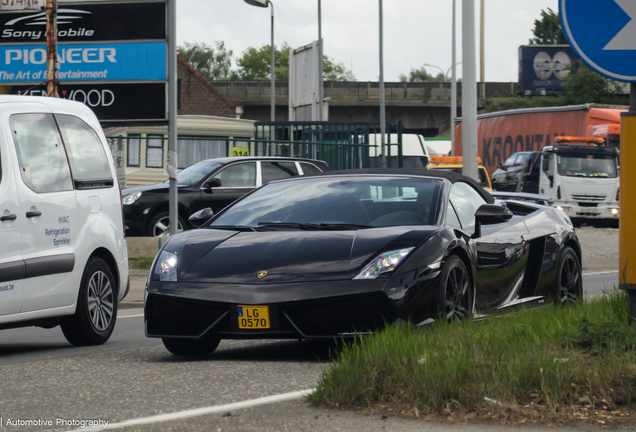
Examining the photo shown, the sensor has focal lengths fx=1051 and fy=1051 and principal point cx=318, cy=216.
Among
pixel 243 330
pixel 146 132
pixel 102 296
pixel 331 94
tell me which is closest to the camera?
pixel 243 330

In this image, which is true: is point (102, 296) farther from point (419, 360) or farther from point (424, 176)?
point (419, 360)

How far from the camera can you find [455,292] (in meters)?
6.86

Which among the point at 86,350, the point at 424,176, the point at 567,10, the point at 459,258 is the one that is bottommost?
the point at 86,350

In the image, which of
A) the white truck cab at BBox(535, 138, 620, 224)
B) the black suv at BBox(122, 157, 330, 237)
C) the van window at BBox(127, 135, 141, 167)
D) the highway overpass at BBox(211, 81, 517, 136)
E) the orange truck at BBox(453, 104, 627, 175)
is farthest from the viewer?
the highway overpass at BBox(211, 81, 517, 136)

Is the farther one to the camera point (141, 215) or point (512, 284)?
point (141, 215)

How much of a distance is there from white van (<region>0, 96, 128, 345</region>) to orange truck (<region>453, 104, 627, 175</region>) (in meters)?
24.6

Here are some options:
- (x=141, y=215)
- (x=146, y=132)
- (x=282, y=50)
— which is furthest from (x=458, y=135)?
(x=282, y=50)

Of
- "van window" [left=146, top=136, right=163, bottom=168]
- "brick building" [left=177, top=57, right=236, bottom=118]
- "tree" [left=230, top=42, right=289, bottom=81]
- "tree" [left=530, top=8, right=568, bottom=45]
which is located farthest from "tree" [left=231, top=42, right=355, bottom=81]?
"van window" [left=146, top=136, right=163, bottom=168]

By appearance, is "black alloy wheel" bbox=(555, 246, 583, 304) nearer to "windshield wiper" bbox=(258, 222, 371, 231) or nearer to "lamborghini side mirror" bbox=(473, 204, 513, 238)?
"lamborghini side mirror" bbox=(473, 204, 513, 238)

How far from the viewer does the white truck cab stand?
29172mm

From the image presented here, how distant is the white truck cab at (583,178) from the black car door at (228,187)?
13142mm

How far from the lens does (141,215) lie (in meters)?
17.6

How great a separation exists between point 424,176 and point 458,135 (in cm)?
3410

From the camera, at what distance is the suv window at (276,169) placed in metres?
18.7
